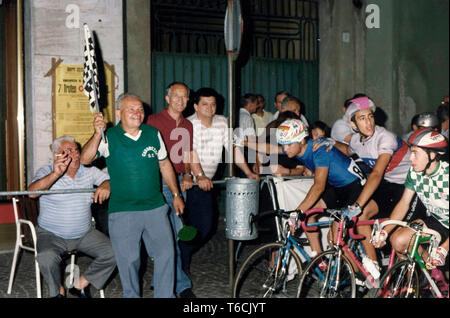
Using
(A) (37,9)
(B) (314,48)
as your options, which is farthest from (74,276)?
(B) (314,48)

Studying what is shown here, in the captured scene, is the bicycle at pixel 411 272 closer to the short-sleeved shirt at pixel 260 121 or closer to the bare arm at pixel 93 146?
the bare arm at pixel 93 146

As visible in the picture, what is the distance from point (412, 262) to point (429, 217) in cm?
95

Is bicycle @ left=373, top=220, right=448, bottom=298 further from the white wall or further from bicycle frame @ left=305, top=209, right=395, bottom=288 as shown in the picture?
the white wall

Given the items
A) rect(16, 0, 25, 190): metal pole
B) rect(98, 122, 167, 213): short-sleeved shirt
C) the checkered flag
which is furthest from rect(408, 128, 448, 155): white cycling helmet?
rect(16, 0, 25, 190): metal pole

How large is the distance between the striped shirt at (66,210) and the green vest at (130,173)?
0.72m

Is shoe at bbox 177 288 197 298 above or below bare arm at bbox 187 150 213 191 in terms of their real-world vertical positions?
below

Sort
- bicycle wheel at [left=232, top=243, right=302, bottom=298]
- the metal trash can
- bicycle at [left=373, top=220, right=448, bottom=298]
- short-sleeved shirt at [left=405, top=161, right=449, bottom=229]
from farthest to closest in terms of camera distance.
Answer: the metal trash can → bicycle wheel at [left=232, top=243, right=302, bottom=298] → short-sleeved shirt at [left=405, top=161, right=449, bottom=229] → bicycle at [left=373, top=220, right=448, bottom=298]

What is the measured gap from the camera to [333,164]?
583 centimetres

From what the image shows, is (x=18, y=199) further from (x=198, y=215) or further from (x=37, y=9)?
(x=37, y=9)

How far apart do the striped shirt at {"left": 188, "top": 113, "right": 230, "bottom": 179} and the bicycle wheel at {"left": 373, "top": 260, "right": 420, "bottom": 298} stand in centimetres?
255

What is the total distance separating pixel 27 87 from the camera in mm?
8328

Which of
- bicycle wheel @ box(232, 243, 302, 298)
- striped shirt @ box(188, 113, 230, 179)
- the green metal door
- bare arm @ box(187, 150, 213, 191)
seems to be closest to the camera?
bicycle wheel @ box(232, 243, 302, 298)

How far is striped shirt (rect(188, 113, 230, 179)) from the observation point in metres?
6.61

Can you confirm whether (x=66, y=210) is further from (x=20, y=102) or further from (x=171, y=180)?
(x=20, y=102)
